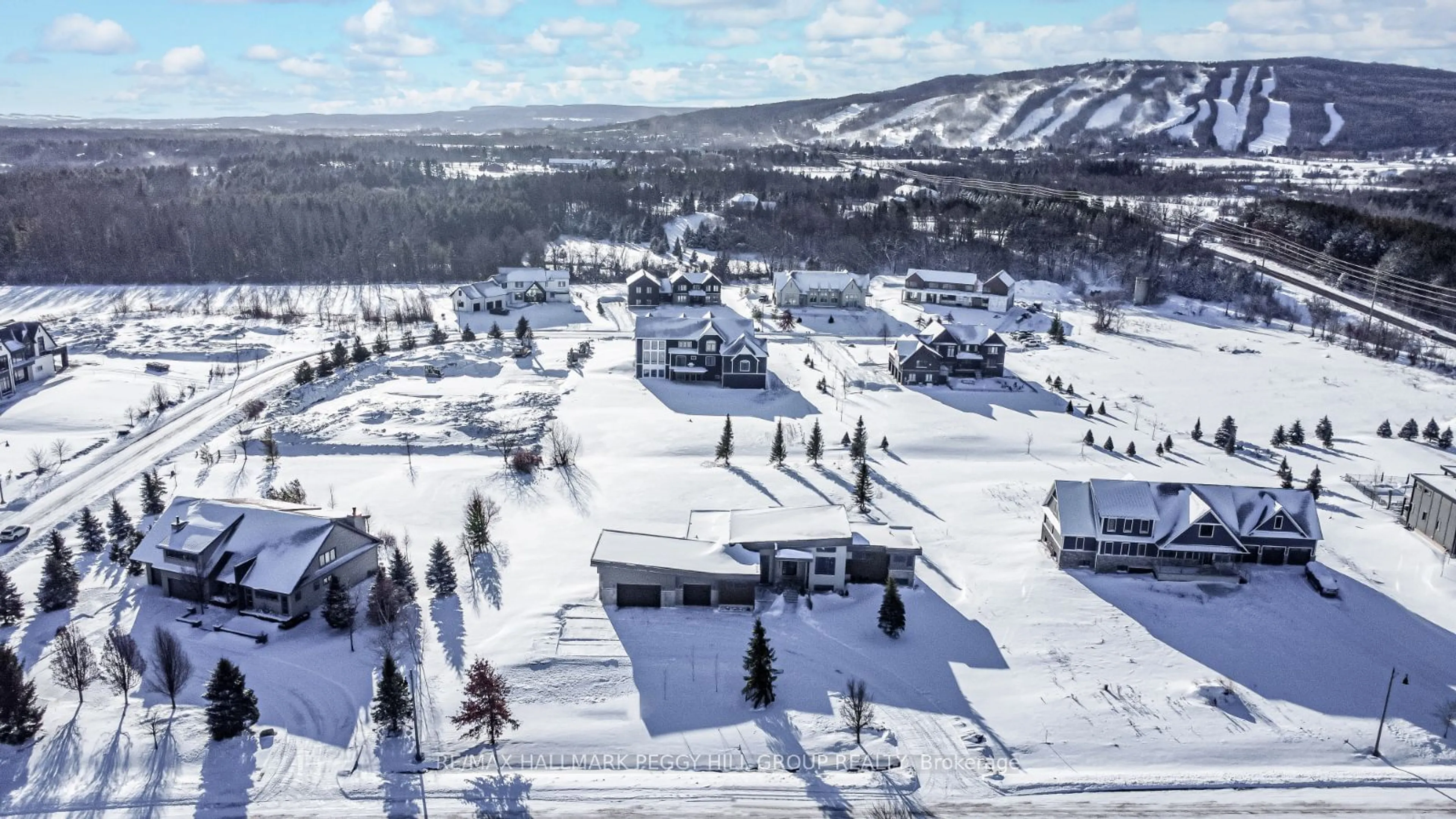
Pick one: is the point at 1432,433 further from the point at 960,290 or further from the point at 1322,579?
the point at 960,290

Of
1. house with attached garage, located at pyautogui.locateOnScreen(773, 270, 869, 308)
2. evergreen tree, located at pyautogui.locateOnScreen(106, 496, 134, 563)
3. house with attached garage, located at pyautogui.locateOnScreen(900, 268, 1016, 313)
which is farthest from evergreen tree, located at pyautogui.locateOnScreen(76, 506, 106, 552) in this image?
house with attached garage, located at pyautogui.locateOnScreen(900, 268, 1016, 313)

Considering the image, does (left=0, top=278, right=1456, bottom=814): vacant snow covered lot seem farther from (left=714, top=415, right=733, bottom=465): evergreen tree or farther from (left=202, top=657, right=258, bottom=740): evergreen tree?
(left=714, top=415, right=733, bottom=465): evergreen tree

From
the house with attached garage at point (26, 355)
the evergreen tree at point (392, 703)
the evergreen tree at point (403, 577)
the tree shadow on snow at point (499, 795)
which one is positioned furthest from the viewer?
the house with attached garage at point (26, 355)

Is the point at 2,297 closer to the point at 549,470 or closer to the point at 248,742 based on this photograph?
the point at 549,470

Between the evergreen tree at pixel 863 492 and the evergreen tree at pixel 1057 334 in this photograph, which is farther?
the evergreen tree at pixel 1057 334

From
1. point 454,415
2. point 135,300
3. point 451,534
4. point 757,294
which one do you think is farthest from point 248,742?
point 135,300

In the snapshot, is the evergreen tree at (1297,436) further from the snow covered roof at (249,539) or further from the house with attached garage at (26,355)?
the house with attached garage at (26,355)

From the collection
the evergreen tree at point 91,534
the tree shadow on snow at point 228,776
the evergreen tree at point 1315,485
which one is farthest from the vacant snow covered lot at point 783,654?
the evergreen tree at point 91,534
